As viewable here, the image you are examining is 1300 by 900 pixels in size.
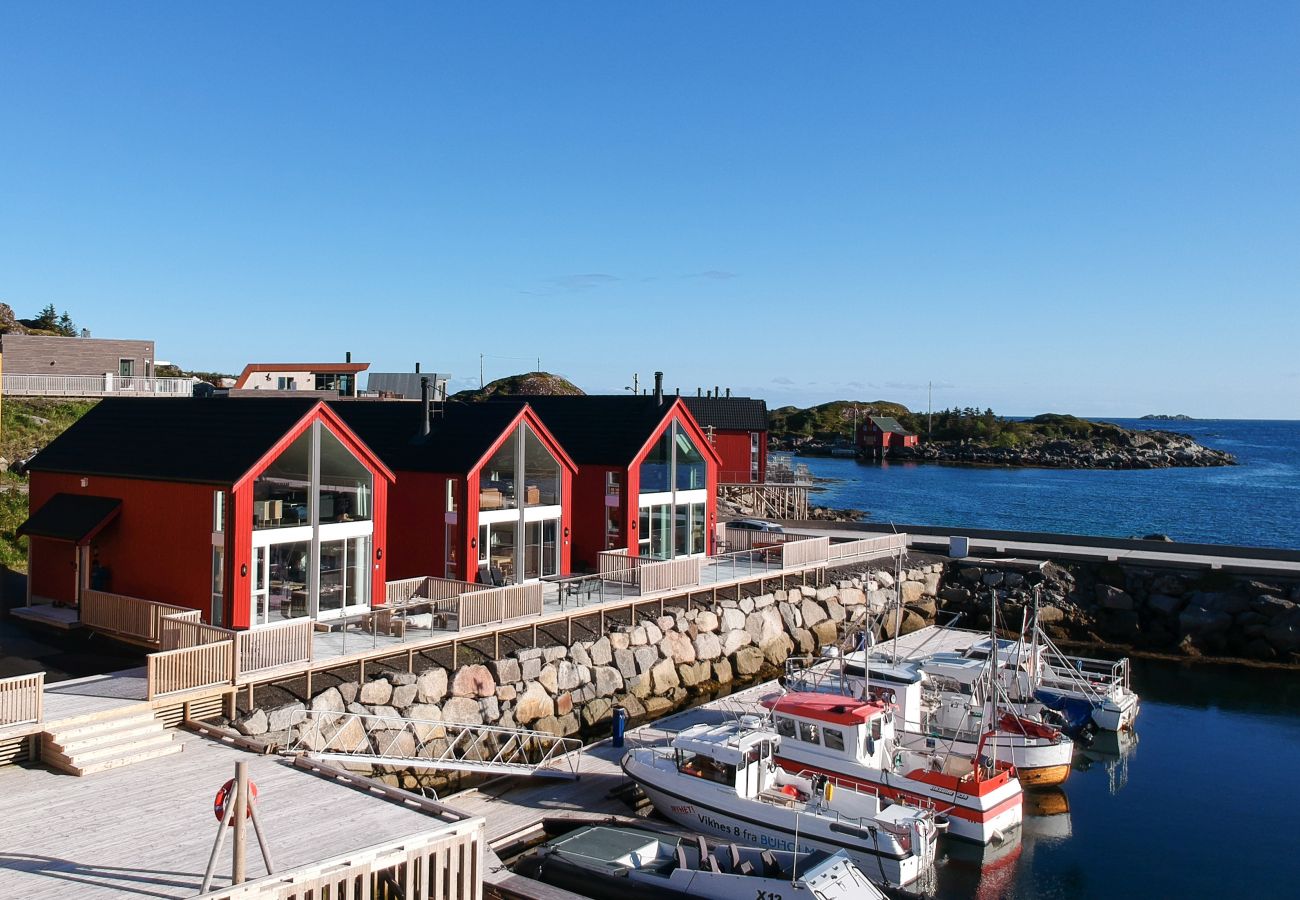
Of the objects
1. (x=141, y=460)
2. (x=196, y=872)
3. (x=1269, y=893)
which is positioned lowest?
(x=1269, y=893)

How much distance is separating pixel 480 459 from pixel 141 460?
8.28 metres

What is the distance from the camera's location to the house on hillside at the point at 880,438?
150500 mm

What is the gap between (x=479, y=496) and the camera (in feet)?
92.6

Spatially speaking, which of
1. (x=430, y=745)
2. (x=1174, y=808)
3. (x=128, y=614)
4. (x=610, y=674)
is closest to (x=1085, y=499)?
(x=1174, y=808)

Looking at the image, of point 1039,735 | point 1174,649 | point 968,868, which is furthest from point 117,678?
point 1174,649

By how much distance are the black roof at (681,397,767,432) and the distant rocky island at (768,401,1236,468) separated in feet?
314

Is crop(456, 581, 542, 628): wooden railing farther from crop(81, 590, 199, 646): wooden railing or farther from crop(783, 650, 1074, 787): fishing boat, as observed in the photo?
crop(783, 650, 1074, 787): fishing boat

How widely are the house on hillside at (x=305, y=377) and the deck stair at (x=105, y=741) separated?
119 ft

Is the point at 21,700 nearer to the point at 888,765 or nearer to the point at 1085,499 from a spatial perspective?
the point at 888,765

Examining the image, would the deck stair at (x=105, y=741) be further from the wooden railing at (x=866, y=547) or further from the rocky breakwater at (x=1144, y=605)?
the rocky breakwater at (x=1144, y=605)

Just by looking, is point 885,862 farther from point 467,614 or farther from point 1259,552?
point 1259,552

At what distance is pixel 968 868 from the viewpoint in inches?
777

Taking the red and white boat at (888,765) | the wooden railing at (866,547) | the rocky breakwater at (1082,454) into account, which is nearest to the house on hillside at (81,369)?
the wooden railing at (866,547)

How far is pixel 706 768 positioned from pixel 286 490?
437 inches
